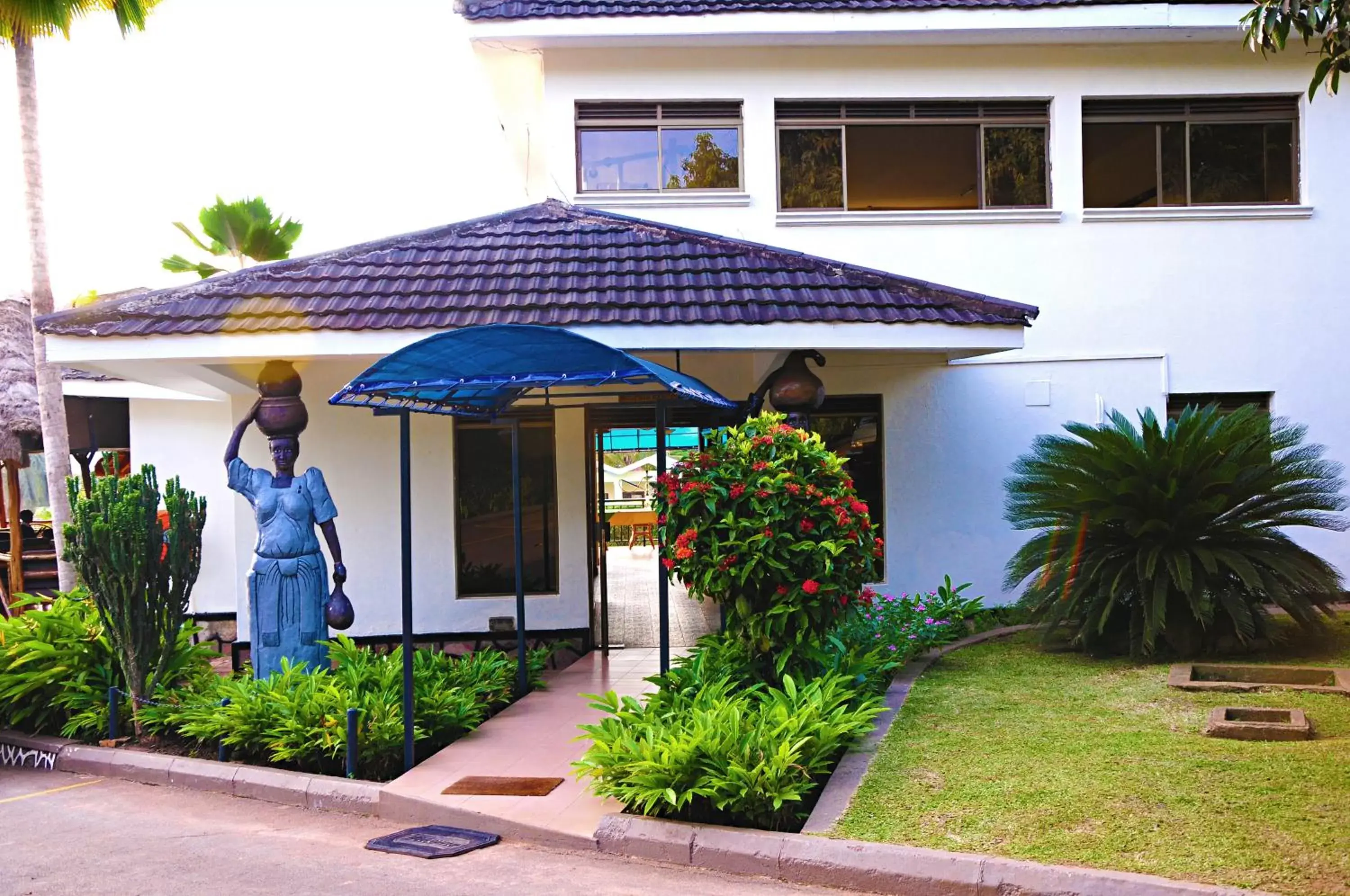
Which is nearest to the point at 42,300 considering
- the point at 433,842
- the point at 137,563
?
the point at 137,563

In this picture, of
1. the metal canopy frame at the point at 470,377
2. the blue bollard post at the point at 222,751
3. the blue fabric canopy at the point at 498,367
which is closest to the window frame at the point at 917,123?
the metal canopy frame at the point at 470,377

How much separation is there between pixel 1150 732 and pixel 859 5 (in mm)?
8387

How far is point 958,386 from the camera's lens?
11719 mm

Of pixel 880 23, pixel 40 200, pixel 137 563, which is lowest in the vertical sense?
pixel 137 563

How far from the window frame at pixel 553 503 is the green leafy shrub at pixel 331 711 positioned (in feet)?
7.19

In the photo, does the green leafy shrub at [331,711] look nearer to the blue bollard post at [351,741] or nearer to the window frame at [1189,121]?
the blue bollard post at [351,741]

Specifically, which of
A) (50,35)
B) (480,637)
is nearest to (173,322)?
(480,637)

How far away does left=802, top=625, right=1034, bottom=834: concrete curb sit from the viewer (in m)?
5.66

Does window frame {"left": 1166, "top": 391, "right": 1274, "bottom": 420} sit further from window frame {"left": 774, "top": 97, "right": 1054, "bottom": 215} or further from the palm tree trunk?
the palm tree trunk

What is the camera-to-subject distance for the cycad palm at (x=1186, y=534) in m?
8.64

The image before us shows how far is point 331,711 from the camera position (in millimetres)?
7516

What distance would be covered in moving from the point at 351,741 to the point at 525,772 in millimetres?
1119

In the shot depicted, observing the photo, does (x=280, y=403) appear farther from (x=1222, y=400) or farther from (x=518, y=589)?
(x=1222, y=400)

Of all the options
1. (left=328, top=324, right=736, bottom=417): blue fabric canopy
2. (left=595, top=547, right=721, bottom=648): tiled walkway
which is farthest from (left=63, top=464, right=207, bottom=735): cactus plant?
(left=595, top=547, right=721, bottom=648): tiled walkway
